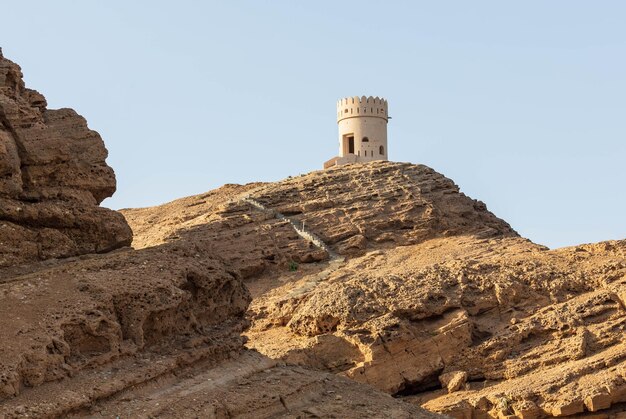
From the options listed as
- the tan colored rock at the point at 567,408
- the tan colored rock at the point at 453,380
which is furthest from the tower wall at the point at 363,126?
the tan colored rock at the point at 567,408

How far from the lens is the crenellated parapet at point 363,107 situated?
45438 millimetres

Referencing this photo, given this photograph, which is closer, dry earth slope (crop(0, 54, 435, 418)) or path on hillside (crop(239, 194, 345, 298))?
dry earth slope (crop(0, 54, 435, 418))

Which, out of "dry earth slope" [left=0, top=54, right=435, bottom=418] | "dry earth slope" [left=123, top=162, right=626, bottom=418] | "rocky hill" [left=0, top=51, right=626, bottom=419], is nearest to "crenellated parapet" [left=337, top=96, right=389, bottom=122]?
"rocky hill" [left=0, top=51, right=626, bottom=419]

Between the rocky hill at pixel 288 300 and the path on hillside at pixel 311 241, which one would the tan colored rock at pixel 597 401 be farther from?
the path on hillside at pixel 311 241

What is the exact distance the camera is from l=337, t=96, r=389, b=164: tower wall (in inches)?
1769

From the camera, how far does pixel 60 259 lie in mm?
12688

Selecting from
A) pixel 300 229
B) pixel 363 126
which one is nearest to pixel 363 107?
pixel 363 126

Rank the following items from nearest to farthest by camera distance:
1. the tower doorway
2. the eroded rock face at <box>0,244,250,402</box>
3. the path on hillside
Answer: the eroded rock face at <box>0,244,250,402</box> → the path on hillside → the tower doorway

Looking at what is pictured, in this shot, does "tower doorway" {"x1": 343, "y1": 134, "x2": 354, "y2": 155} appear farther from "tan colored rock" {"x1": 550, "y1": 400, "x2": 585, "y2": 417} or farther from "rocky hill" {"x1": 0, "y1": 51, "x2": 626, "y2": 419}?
"tan colored rock" {"x1": 550, "y1": 400, "x2": 585, "y2": 417}

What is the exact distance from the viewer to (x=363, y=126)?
149ft

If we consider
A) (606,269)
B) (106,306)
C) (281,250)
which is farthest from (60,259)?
(281,250)

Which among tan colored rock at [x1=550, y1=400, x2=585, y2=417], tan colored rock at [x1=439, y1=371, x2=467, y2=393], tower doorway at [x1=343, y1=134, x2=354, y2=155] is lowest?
tan colored rock at [x1=550, y1=400, x2=585, y2=417]

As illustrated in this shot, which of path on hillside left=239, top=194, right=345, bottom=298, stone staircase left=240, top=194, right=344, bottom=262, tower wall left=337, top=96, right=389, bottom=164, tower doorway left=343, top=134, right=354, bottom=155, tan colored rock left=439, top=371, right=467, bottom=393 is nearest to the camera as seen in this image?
tan colored rock left=439, top=371, right=467, bottom=393

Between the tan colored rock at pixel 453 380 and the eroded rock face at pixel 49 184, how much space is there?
10588 millimetres
